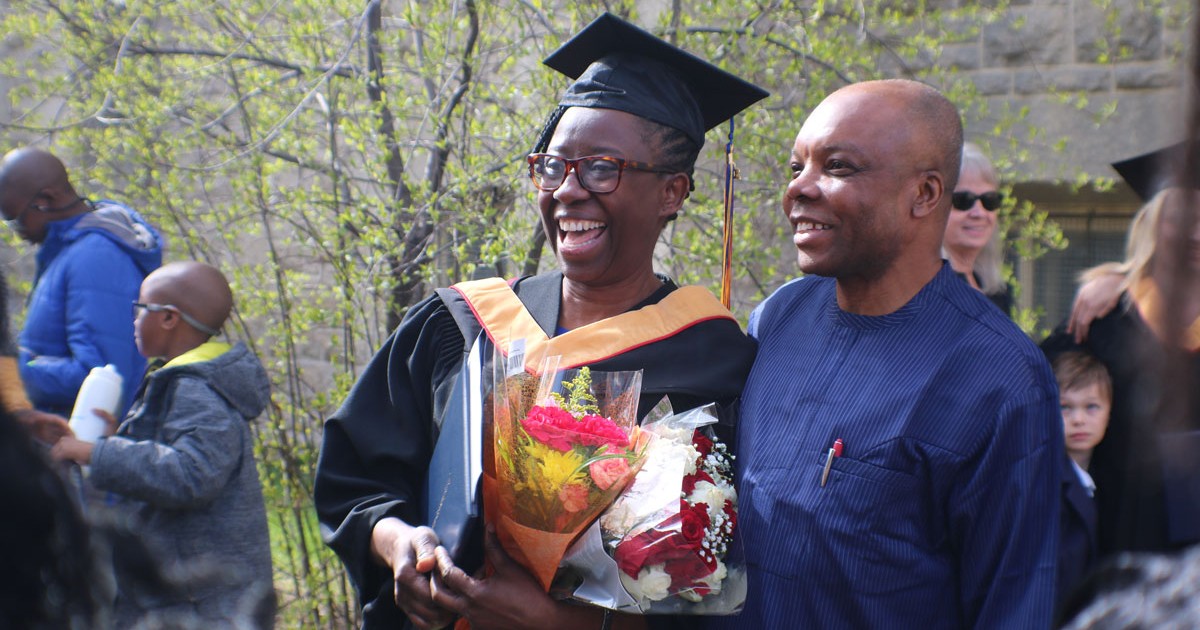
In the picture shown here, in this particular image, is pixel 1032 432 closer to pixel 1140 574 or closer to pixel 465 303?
pixel 1140 574

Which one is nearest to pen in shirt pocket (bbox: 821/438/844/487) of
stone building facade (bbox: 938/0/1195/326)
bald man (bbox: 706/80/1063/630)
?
bald man (bbox: 706/80/1063/630)

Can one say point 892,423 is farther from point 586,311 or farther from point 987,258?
point 987,258

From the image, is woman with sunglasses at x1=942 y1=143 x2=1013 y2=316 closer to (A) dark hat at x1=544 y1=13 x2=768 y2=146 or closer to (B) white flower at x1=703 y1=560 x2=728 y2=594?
(A) dark hat at x1=544 y1=13 x2=768 y2=146

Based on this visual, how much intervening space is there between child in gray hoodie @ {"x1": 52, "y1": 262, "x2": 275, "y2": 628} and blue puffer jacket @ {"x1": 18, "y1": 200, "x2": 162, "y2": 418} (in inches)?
15.6

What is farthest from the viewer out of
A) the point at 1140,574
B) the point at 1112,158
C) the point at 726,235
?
the point at 1112,158

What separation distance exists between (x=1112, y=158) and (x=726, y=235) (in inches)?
143

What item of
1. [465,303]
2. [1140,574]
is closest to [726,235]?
[465,303]

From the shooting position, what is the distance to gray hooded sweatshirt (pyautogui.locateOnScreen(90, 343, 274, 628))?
321 centimetres

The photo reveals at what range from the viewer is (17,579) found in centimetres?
109

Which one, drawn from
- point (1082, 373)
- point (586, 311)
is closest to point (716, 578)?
point (586, 311)

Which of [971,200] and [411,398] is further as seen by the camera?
[971,200]

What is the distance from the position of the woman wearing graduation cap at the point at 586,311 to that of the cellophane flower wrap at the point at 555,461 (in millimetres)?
268

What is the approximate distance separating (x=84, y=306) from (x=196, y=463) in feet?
A: 3.06

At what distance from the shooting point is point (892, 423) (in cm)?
197
